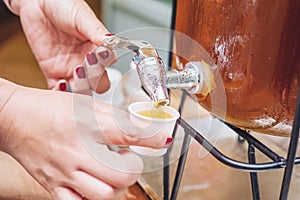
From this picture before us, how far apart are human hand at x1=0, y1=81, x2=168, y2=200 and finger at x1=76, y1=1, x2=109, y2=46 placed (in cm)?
12

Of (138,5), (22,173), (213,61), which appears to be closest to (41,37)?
(22,173)

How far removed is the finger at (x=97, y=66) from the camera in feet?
1.77

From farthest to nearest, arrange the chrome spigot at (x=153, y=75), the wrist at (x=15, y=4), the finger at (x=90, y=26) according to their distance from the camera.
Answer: the wrist at (x=15, y=4) < the finger at (x=90, y=26) < the chrome spigot at (x=153, y=75)

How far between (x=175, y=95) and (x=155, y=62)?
0.31 m

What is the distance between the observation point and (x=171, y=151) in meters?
0.60

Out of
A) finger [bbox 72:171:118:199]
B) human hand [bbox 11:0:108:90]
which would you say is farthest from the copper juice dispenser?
human hand [bbox 11:0:108:90]

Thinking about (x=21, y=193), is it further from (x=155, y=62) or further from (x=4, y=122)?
(x=155, y=62)

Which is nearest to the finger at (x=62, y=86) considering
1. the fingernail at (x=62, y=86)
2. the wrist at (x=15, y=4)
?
the fingernail at (x=62, y=86)

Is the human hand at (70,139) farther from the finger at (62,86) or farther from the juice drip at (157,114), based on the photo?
the finger at (62,86)

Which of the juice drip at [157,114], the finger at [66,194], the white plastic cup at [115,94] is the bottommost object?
the white plastic cup at [115,94]

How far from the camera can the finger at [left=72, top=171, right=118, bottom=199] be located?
1.31 ft

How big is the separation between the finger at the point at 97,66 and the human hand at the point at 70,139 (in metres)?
0.13

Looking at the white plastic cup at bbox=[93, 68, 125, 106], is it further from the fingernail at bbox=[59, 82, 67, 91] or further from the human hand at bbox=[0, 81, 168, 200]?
the human hand at bbox=[0, 81, 168, 200]

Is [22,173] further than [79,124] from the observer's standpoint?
Yes
